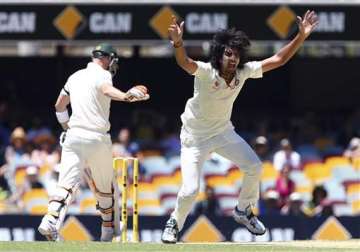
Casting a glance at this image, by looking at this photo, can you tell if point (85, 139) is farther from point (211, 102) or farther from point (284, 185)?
point (284, 185)

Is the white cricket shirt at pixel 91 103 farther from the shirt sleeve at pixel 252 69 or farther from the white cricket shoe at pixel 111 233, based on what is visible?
the shirt sleeve at pixel 252 69

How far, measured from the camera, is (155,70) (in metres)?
25.6

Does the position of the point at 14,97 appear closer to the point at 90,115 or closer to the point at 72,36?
the point at 72,36

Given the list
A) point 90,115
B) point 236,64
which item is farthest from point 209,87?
point 90,115

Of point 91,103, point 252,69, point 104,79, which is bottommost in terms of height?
point 91,103

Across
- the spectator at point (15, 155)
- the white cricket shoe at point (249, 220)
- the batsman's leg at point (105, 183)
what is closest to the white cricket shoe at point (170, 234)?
the white cricket shoe at point (249, 220)

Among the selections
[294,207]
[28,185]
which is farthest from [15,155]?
[294,207]

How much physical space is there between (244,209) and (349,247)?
3.58 feet

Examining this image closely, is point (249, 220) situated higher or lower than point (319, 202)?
higher

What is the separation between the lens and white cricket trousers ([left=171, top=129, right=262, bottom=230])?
42.6ft

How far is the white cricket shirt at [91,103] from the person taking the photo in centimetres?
1345

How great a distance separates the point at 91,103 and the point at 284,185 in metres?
6.79

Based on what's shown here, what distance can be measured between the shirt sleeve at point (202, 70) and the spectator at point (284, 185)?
7.09 metres

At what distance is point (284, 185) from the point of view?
1977 cm
